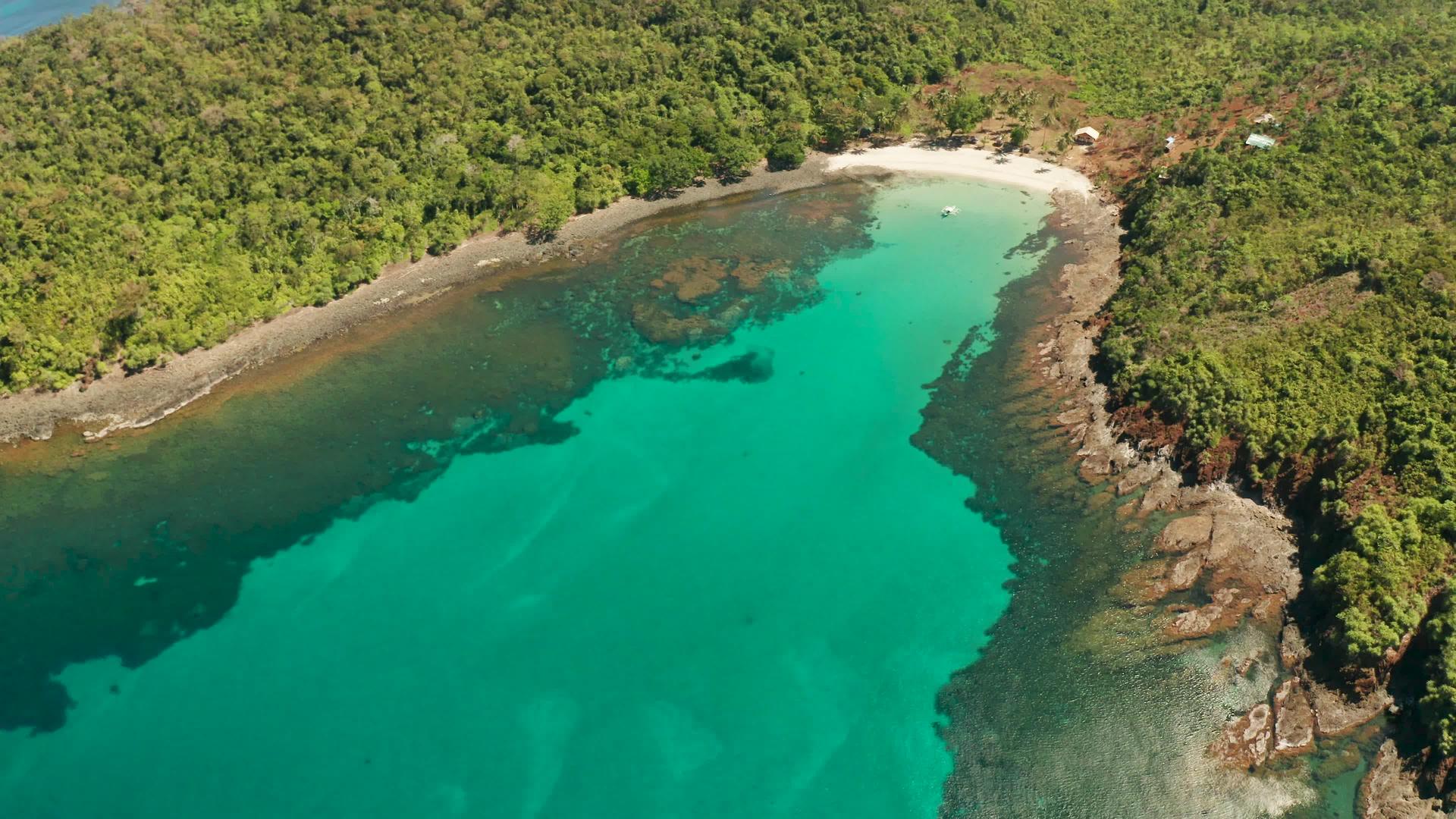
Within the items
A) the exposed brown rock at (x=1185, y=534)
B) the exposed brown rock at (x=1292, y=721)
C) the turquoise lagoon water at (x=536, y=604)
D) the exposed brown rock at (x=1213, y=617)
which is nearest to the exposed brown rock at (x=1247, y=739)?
the exposed brown rock at (x=1292, y=721)

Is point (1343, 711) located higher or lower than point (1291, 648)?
lower

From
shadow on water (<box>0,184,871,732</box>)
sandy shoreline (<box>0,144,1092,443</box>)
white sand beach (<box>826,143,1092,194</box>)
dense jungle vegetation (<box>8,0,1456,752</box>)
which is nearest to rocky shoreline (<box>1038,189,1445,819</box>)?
dense jungle vegetation (<box>8,0,1456,752</box>)

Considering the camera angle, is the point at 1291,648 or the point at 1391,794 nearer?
the point at 1391,794

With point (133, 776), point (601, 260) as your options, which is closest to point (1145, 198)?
point (601, 260)

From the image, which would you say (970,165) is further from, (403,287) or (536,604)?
(536,604)

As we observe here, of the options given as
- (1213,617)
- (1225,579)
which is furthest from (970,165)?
(1213,617)

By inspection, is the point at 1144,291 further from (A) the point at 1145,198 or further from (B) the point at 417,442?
(B) the point at 417,442

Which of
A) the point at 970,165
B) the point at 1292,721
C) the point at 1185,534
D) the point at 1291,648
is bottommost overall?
the point at 1292,721
